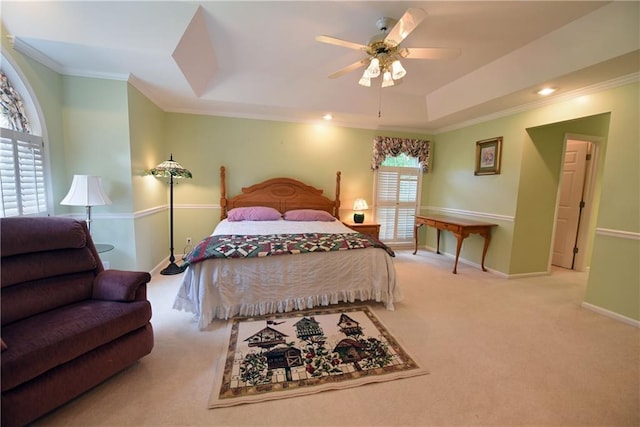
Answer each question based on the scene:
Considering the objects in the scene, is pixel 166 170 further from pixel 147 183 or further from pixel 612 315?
pixel 612 315

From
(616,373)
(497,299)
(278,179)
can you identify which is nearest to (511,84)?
(497,299)

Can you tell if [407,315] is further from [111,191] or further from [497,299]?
[111,191]

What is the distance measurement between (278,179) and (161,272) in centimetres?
220

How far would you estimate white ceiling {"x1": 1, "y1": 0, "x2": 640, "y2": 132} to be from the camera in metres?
2.14

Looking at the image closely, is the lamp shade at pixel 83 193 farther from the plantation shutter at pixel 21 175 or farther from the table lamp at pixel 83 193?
the plantation shutter at pixel 21 175

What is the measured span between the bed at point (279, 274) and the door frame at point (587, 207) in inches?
126

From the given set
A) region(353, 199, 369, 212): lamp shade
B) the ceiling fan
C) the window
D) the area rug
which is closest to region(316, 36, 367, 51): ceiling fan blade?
the ceiling fan

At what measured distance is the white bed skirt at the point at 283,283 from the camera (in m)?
2.32

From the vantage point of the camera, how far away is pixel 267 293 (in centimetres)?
248

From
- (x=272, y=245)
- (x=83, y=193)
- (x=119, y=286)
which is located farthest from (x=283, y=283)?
(x=83, y=193)

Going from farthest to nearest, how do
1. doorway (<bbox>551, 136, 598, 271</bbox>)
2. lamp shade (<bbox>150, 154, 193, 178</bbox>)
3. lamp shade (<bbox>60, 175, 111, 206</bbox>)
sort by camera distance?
1. doorway (<bbox>551, 136, 598, 271</bbox>)
2. lamp shade (<bbox>150, 154, 193, 178</bbox>)
3. lamp shade (<bbox>60, 175, 111, 206</bbox>)

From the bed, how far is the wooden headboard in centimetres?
119

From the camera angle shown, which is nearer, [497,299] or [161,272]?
[497,299]

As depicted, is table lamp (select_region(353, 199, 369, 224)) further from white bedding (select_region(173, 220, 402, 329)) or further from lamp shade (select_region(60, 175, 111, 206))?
lamp shade (select_region(60, 175, 111, 206))
